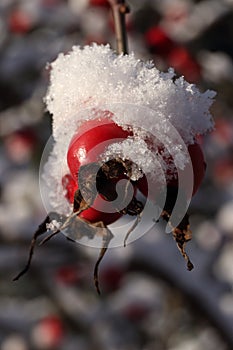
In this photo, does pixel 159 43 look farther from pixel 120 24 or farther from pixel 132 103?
pixel 132 103

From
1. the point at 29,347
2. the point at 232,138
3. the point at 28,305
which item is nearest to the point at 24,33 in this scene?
the point at 232,138

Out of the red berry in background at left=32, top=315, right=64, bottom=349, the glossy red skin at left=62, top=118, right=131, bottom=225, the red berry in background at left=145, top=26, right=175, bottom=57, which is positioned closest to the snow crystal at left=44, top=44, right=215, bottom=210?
the glossy red skin at left=62, top=118, right=131, bottom=225

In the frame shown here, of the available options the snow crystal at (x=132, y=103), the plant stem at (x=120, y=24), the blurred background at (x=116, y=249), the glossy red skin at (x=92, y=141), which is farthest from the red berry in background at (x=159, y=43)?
the glossy red skin at (x=92, y=141)

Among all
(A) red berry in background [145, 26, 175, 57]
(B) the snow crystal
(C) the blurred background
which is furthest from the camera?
(C) the blurred background

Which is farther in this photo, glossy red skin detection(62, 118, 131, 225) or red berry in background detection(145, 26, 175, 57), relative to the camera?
red berry in background detection(145, 26, 175, 57)

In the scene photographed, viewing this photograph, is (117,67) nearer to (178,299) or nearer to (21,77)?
(178,299)

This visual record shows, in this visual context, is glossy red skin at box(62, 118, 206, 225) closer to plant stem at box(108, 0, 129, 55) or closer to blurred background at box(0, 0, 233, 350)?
plant stem at box(108, 0, 129, 55)
